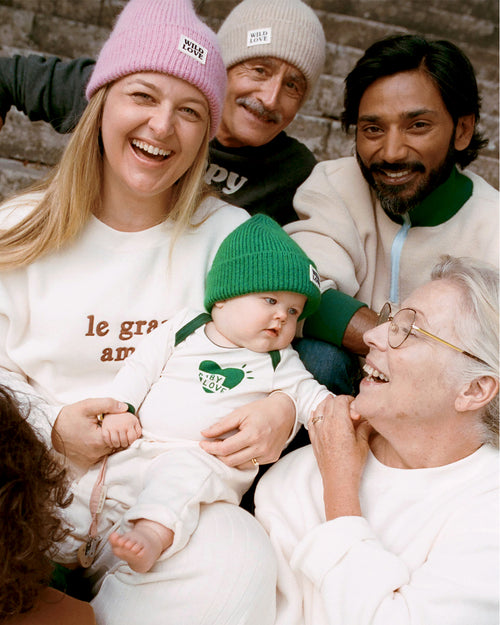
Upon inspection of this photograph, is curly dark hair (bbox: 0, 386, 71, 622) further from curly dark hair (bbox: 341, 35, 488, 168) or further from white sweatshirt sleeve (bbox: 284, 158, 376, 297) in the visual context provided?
curly dark hair (bbox: 341, 35, 488, 168)

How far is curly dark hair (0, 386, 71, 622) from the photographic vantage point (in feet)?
3.60

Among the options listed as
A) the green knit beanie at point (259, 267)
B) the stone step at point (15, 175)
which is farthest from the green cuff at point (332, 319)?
the stone step at point (15, 175)

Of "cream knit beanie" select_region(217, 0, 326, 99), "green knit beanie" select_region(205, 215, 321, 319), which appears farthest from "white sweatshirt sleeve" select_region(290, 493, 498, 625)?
"cream knit beanie" select_region(217, 0, 326, 99)

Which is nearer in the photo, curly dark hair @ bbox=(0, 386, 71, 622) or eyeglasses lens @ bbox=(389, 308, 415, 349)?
curly dark hair @ bbox=(0, 386, 71, 622)

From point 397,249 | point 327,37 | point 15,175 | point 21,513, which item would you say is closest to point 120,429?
point 21,513

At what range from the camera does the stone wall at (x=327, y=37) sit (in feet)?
11.5

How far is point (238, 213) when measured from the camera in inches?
82.5

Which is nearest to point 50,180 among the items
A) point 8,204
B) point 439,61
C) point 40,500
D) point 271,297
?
point 8,204

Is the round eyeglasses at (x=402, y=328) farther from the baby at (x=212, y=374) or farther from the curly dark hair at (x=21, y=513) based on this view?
the curly dark hair at (x=21, y=513)

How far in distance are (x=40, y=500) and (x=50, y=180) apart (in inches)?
44.5

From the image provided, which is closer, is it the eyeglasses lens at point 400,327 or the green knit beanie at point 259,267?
the eyeglasses lens at point 400,327

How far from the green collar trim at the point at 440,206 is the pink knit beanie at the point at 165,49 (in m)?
0.92

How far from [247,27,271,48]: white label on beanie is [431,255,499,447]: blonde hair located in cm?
152

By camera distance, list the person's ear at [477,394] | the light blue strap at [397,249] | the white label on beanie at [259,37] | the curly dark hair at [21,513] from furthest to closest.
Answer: the white label on beanie at [259,37] → the light blue strap at [397,249] → the person's ear at [477,394] → the curly dark hair at [21,513]
